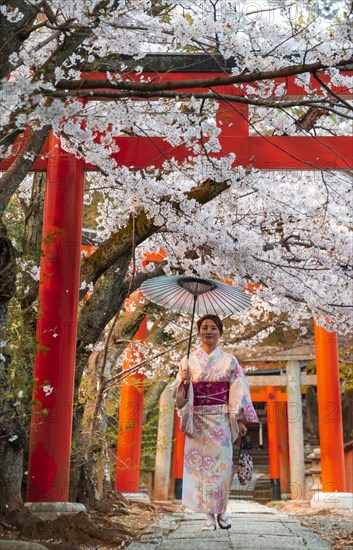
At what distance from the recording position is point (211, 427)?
20.4 ft

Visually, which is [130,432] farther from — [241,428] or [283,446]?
[283,446]

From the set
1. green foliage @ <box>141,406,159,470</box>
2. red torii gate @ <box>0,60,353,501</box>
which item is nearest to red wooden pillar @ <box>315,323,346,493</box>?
green foliage @ <box>141,406,159,470</box>

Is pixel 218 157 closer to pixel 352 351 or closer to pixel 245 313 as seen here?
pixel 245 313

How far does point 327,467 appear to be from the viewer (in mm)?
12336

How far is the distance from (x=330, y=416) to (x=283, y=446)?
9.23 metres

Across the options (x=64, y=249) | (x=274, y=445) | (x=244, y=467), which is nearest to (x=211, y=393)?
(x=244, y=467)

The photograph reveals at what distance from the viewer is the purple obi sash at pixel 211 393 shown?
6254 millimetres

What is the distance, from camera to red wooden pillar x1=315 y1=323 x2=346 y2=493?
12.2 meters

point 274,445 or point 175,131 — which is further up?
point 175,131

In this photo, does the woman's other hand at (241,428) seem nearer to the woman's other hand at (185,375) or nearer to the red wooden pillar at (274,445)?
the woman's other hand at (185,375)

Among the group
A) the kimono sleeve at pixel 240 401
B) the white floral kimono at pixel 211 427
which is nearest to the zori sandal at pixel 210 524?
Answer: the white floral kimono at pixel 211 427

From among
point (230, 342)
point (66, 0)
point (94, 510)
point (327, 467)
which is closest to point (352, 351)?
point (230, 342)

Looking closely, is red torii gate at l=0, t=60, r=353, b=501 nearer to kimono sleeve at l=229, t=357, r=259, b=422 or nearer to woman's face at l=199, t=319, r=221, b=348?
woman's face at l=199, t=319, r=221, b=348

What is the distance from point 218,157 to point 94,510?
4380 mm
